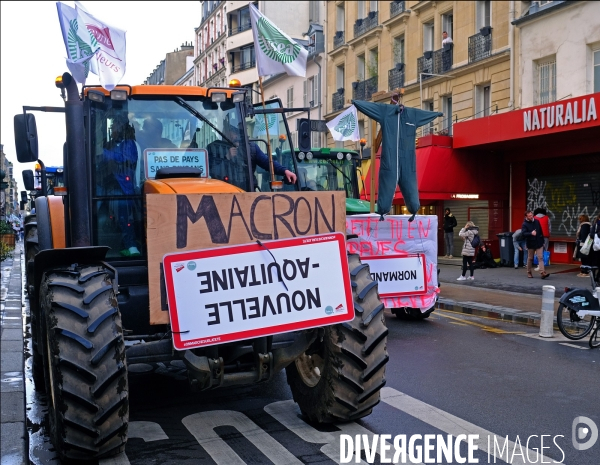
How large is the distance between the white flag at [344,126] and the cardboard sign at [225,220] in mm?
11263

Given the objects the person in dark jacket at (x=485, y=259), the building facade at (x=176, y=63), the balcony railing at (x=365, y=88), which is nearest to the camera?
the person in dark jacket at (x=485, y=259)

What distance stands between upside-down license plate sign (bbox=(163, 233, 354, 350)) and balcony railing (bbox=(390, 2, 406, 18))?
2729cm

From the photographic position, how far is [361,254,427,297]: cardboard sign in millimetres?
10484

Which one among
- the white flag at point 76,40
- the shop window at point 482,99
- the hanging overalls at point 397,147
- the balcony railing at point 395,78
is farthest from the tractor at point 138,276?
the balcony railing at point 395,78

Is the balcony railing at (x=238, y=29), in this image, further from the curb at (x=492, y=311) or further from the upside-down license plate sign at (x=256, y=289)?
the upside-down license plate sign at (x=256, y=289)

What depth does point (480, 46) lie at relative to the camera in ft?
82.6

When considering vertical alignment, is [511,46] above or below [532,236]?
above

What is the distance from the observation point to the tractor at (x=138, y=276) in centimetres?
446

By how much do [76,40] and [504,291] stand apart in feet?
41.3

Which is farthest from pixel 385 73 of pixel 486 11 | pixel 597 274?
pixel 597 274

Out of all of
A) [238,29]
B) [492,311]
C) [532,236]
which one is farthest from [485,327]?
[238,29]

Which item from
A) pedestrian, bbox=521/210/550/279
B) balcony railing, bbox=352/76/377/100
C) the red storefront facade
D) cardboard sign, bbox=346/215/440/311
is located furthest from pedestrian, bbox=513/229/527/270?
balcony railing, bbox=352/76/377/100

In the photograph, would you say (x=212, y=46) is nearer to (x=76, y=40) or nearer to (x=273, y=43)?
(x=273, y=43)

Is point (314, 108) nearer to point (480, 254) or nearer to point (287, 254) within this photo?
point (480, 254)
